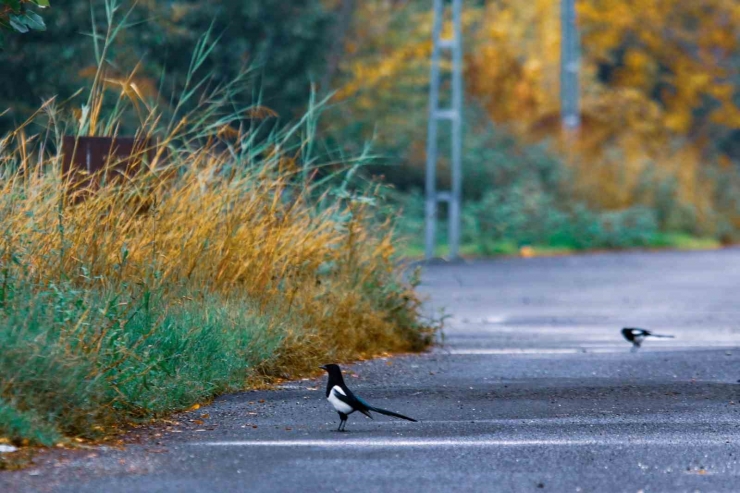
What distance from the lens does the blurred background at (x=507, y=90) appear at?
25906 mm

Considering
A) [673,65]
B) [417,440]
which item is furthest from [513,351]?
[673,65]

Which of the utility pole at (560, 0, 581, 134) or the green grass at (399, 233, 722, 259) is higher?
the utility pole at (560, 0, 581, 134)

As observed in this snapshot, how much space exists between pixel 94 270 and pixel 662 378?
4.16 metres

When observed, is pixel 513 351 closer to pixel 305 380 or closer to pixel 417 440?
pixel 305 380

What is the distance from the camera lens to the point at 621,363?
40.0 feet

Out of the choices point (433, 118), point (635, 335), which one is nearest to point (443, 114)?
point (433, 118)

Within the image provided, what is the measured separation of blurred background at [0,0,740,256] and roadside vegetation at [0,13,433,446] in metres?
8.05

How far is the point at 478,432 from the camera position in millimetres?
8227

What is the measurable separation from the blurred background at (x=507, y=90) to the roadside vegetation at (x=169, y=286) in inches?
317

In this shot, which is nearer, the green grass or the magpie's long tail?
the magpie's long tail

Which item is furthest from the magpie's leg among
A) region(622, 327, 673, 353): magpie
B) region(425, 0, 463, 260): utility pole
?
region(425, 0, 463, 260): utility pole

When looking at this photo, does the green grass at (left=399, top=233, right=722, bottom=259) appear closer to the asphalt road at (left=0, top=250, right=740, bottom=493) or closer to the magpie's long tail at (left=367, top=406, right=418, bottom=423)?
the asphalt road at (left=0, top=250, right=740, bottom=493)

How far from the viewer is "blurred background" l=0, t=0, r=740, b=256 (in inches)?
1020

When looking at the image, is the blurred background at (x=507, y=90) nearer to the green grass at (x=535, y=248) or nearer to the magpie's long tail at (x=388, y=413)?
the green grass at (x=535, y=248)
